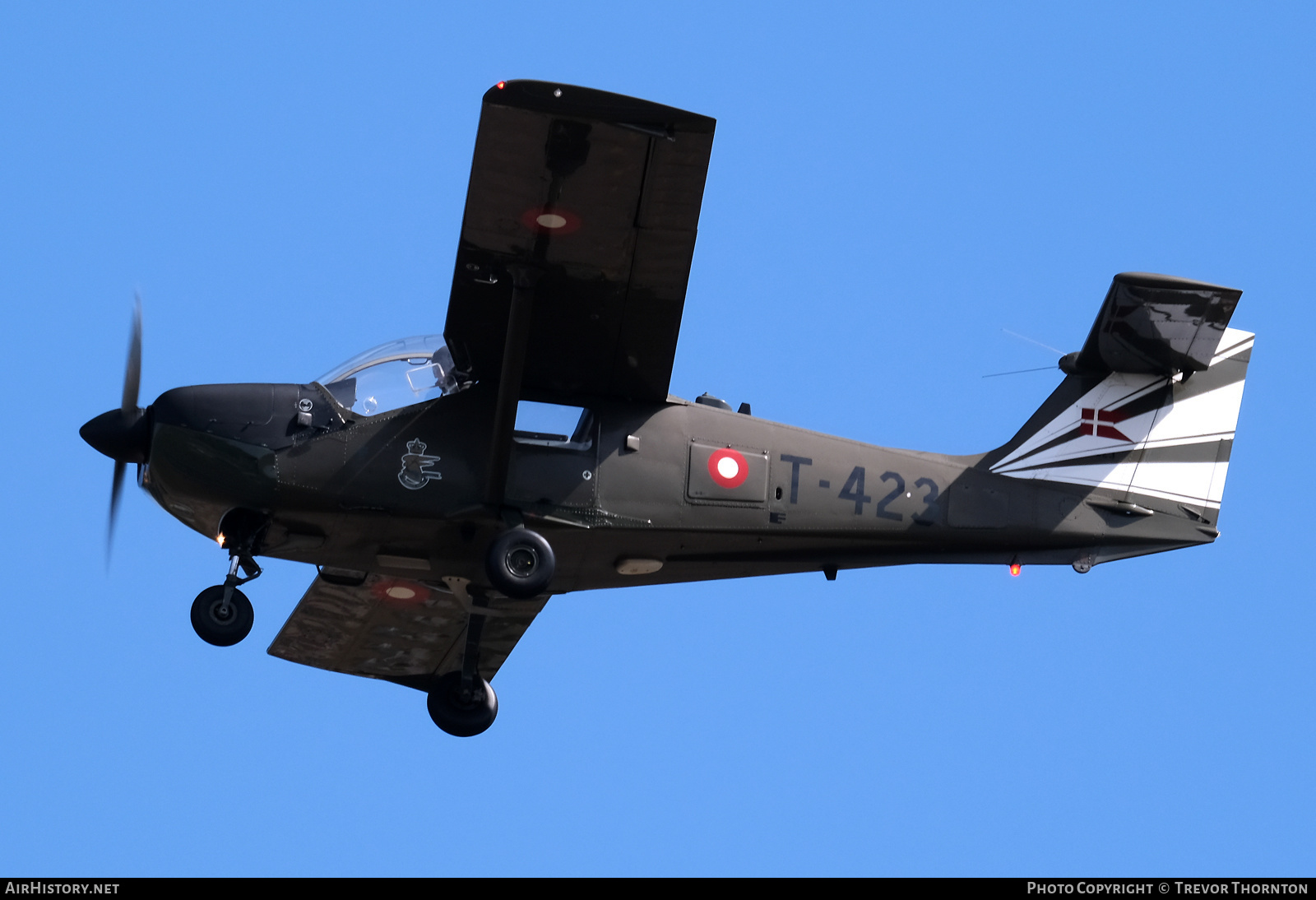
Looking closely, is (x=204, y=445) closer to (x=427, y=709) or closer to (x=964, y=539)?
(x=427, y=709)

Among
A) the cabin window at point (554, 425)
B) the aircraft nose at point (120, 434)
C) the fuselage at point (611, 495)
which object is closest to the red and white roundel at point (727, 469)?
the fuselage at point (611, 495)

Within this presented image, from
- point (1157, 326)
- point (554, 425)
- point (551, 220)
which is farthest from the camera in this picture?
point (1157, 326)

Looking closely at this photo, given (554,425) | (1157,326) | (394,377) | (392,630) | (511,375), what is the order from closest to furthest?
(511,375) → (394,377) → (554,425) → (1157,326) → (392,630)

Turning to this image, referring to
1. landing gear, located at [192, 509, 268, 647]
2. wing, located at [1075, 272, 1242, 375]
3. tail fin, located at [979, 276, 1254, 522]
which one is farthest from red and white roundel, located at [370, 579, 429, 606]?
wing, located at [1075, 272, 1242, 375]

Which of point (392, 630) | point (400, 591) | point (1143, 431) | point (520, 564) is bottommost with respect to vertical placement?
point (392, 630)

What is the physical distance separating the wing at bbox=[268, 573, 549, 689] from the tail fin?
475 centimetres

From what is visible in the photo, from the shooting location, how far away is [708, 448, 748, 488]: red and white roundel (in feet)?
47.3

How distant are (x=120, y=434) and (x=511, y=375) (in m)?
3.19

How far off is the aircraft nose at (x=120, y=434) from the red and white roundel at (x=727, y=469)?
4599 mm

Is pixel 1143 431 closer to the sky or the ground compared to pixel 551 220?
closer to the ground

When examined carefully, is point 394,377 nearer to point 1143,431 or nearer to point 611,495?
point 611,495

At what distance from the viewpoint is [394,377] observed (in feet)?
46.6

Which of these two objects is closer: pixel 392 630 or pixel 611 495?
pixel 611 495

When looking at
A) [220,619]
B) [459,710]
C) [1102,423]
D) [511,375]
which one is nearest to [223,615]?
[220,619]
